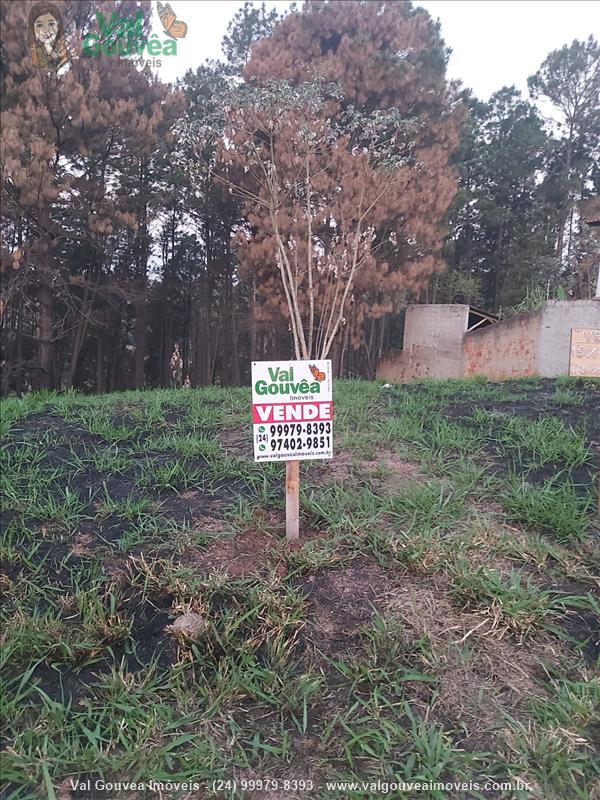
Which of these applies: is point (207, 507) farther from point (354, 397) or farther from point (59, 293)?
point (59, 293)

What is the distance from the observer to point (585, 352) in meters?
9.26

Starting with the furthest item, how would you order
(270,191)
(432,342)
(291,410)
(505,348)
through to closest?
(432,342) < (505,348) < (270,191) < (291,410)

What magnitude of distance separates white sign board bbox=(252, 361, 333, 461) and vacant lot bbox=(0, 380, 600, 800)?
1.47 feet

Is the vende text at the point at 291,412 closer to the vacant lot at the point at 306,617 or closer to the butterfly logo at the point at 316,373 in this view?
the butterfly logo at the point at 316,373

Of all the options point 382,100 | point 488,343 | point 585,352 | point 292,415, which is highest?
point 382,100

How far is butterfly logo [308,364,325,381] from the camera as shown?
262cm

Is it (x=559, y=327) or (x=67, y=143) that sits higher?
(x=67, y=143)

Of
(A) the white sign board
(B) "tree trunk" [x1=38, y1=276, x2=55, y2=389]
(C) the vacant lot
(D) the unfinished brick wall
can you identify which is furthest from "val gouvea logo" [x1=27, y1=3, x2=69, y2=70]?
(D) the unfinished brick wall

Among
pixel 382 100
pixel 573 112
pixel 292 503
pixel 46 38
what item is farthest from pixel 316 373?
pixel 573 112

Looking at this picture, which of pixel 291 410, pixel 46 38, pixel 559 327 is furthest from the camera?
pixel 559 327

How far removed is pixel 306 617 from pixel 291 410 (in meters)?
0.93

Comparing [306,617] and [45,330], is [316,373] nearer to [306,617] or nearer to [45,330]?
[306,617]

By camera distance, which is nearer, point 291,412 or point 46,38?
point 291,412

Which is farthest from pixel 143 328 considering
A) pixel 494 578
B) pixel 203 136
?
pixel 494 578
